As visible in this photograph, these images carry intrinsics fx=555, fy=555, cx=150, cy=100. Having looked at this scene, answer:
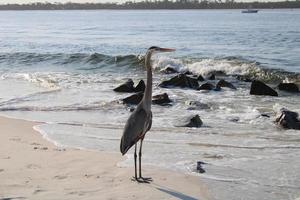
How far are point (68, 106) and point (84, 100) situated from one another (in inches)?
44.3

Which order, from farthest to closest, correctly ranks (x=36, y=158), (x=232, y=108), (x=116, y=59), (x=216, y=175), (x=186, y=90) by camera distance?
1. (x=116, y=59)
2. (x=186, y=90)
3. (x=232, y=108)
4. (x=36, y=158)
5. (x=216, y=175)

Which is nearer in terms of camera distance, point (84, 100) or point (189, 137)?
point (189, 137)

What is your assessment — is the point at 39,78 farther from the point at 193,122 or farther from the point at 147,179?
the point at 147,179

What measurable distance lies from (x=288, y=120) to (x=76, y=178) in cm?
516

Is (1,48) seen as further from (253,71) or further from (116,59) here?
(253,71)

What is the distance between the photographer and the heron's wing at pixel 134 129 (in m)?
7.00

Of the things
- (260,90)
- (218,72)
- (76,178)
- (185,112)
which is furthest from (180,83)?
(76,178)

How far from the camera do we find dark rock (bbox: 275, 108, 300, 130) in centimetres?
1055

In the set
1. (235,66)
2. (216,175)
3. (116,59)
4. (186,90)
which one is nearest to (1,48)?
(116,59)

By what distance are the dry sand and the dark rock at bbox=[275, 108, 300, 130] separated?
12.6ft

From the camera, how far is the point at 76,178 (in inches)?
272

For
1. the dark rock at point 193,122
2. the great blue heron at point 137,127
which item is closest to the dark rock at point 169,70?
the dark rock at point 193,122

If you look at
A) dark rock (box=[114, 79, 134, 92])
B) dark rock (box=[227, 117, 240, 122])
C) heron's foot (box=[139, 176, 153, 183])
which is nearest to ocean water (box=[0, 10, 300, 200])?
dark rock (box=[227, 117, 240, 122])

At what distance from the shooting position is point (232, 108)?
1316 centimetres
